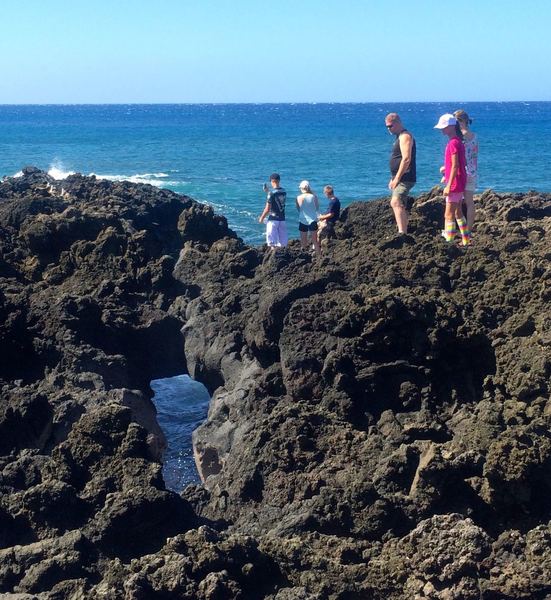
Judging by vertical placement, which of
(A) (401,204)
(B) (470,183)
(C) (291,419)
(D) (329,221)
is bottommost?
(C) (291,419)

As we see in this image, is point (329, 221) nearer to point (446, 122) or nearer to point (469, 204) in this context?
point (469, 204)

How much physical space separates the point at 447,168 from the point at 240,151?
5803 cm

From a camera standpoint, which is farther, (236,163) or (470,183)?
(236,163)

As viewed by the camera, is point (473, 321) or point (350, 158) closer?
point (473, 321)

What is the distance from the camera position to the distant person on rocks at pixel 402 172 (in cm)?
1150

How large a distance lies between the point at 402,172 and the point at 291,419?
514 centimetres

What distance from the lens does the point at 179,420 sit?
41.6ft

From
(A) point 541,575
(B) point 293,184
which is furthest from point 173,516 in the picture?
(B) point 293,184

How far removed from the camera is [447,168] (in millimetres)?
11375

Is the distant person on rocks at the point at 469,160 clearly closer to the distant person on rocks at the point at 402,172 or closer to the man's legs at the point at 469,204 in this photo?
the man's legs at the point at 469,204

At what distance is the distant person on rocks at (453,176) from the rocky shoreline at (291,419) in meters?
0.70

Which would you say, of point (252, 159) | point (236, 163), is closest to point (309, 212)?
point (236, 163)

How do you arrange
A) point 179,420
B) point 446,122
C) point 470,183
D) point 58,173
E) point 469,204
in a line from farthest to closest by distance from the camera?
1. point 58,173
2. point 179,420
3. point 470,183
4. point 469,204
5. point 446,122

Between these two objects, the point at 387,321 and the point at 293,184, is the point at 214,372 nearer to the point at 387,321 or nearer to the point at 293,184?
the point at 387,321
